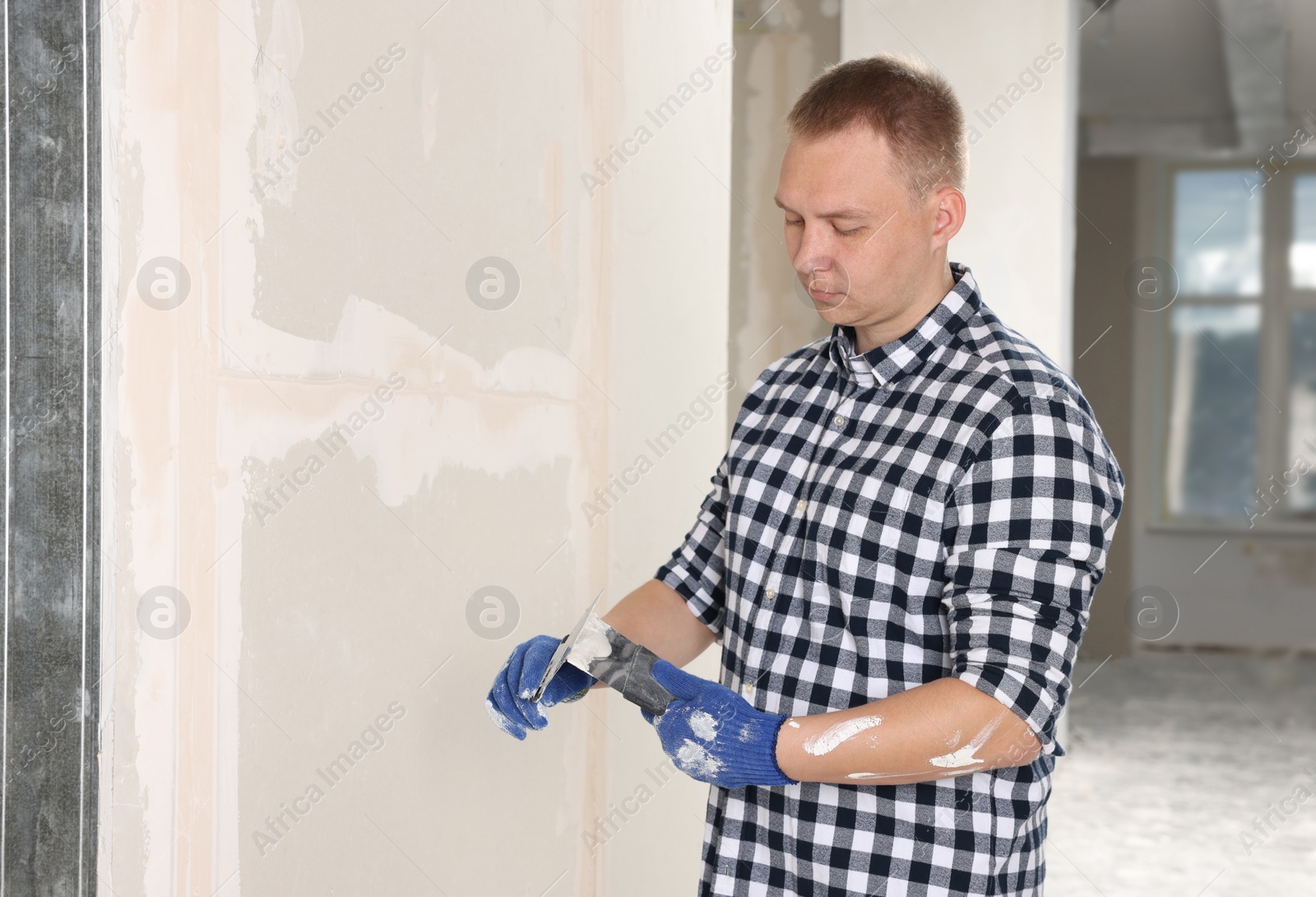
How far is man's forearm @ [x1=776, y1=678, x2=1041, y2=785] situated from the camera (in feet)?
3.11

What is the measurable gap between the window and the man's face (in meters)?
7.41

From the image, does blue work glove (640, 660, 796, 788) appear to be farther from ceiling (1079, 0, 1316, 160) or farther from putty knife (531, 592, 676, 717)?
ceiling (1079, 0, 1316, 160)

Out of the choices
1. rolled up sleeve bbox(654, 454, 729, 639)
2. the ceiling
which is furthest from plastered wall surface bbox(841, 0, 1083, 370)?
rolled up sleeve bbox(654, 454, 729, 639)

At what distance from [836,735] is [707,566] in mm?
406

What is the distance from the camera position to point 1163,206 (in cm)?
766

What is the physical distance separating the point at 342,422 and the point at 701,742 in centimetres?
56

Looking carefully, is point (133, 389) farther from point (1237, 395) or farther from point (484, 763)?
point (1237, 395)

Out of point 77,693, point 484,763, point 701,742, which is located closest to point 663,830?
point 484,763

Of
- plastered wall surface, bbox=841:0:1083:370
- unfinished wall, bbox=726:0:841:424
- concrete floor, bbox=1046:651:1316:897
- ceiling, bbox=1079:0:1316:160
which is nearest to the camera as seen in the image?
Answer: concrete floor, bbox=1046:651:1316:897

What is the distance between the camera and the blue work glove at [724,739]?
3.31ft

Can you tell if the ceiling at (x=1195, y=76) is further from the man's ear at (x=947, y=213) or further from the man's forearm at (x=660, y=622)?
the man's forearm at (x=660, y=622)

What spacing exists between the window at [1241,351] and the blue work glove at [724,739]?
762 cm

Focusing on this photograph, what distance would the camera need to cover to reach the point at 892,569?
107cm

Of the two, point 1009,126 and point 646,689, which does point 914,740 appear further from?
point 1009,126
